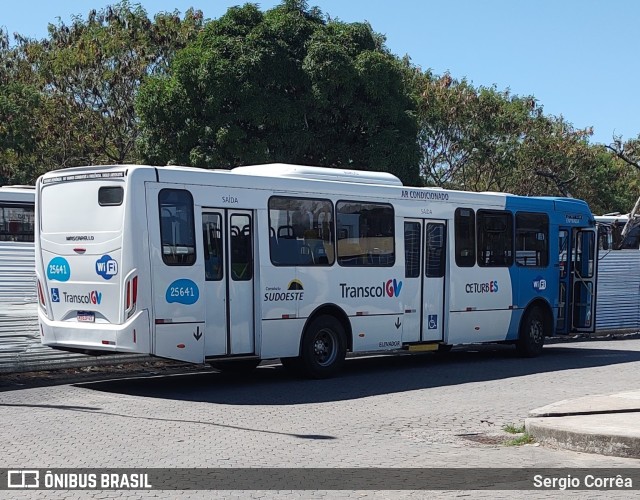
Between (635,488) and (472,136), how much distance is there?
35173 millimetres

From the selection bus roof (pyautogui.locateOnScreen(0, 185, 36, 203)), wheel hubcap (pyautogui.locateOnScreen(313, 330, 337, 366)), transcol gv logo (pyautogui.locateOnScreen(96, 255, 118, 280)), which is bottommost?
wheel hubcap (pyautogui.locateOnScreen(313, 330, 337, 366))

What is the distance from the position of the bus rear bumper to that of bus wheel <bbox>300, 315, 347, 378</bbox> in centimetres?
312

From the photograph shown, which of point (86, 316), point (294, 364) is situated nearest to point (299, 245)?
point (294, 364)

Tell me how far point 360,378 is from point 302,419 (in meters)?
4.54

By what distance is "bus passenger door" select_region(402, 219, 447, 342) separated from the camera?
17.6m

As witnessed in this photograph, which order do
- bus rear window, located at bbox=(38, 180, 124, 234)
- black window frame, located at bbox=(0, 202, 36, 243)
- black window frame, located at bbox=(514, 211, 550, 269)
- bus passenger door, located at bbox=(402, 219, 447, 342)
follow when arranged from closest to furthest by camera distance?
bus rear window, located at bbox=(38, 180, 124, 234), bus passenger door, located at bbox=(402, 219, 447, 342), black window frame, located at bbox=(514, 211, 550, 269), black window frame, located at bbox=(0, 202, 36, 243)

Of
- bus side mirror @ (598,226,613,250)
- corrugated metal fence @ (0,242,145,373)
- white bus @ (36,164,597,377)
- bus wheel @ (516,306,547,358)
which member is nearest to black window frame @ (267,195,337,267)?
white bus @ (36,164,597,377)

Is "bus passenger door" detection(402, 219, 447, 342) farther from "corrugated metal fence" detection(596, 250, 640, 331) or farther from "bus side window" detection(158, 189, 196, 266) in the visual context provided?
"corrugated metal fence" detection(596, 250, 640, 331)

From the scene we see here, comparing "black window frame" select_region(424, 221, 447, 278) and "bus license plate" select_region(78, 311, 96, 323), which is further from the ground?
"black window frame" select_region(424, 221, 447, 278)

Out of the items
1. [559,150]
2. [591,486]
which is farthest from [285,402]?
[559,150]

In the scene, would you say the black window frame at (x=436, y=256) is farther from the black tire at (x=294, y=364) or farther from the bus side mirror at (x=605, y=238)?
the bus side mirror at (x=605, y=238)

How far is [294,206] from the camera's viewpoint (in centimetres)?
1572

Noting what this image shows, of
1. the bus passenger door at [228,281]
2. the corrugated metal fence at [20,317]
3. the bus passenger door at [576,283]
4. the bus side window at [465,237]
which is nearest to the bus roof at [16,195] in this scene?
the corrugated metal fence at [20,317]

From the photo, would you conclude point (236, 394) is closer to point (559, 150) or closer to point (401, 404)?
point (401, 404)
